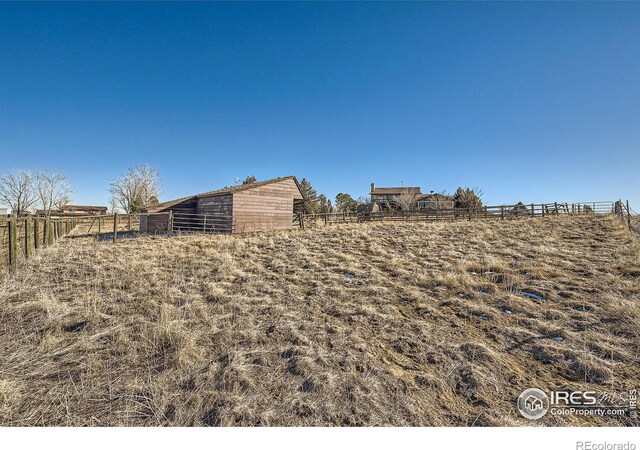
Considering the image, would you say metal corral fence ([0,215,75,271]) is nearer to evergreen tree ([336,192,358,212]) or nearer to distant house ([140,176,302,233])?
distant house ([140,176,302,233])

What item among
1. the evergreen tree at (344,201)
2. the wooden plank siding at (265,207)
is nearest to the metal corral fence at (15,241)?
the wooden plank siding at (265,207)

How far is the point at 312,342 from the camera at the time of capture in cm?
445

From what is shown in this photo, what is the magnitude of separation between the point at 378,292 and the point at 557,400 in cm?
382

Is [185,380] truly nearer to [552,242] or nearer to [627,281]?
[627,281]

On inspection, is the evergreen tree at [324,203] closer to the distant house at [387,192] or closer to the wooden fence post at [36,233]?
the distant house at [387,192]

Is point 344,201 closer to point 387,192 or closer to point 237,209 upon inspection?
point 387,192

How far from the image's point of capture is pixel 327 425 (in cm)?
288

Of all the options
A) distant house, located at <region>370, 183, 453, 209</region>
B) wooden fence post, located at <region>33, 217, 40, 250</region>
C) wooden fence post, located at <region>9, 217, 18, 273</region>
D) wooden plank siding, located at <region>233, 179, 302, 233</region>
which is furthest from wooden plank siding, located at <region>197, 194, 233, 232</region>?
distant house, located at <region>370, 183, 453, 209</region>

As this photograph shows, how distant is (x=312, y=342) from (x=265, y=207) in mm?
18712

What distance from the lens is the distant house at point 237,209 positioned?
68.2 feet

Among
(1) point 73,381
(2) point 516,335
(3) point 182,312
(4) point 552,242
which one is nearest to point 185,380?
(1) point 73,381

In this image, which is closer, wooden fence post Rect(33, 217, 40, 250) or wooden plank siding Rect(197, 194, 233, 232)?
wooden fence post Rect(33, 217, 40, 250)

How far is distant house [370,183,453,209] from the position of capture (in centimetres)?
5176

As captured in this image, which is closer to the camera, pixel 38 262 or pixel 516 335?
pixel 516 335
